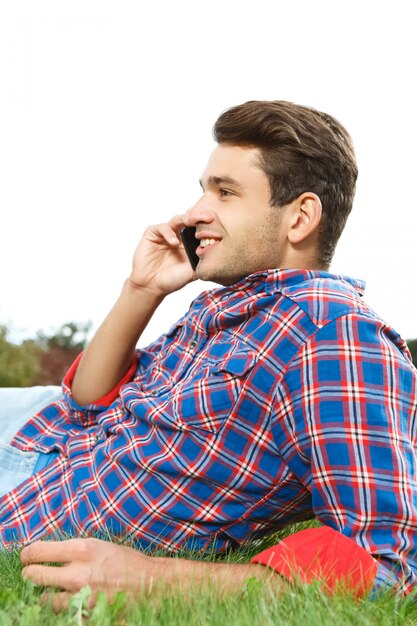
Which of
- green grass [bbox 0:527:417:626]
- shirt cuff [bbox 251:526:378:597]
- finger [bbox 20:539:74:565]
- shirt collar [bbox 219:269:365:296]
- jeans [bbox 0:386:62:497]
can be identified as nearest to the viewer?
green grass [bbox 0:527:417:626]

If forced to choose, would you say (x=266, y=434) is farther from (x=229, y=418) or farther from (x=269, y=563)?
(x=269, y=563)

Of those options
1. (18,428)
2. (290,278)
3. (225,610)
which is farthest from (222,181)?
(225,610)

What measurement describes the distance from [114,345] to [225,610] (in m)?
1.56

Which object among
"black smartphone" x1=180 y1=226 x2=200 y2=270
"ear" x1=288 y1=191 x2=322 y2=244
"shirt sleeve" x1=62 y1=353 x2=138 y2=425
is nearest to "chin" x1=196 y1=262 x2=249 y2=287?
"ear" x1=288 y1=191 x2=322 y2=244

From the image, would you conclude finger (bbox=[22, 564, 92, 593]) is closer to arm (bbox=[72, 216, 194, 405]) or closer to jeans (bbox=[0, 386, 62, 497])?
jeans (bbox=[0, 386, 62, 497])

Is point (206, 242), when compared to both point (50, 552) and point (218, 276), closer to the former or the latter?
point (218, 276)

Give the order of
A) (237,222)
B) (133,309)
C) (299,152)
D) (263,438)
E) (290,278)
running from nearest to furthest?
(263,438), (290,278), (237,222), (299,152), (133,309)

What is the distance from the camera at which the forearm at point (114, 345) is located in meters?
3.35

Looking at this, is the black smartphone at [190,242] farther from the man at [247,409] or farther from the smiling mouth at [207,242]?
the smiling mouth at [207,242]

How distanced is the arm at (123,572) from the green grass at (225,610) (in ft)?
0.14

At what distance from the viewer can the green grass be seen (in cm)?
188

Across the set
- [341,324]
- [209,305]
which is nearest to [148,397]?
[209,305]

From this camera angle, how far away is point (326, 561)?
2.15 m

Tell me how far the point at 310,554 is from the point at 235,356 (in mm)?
647
